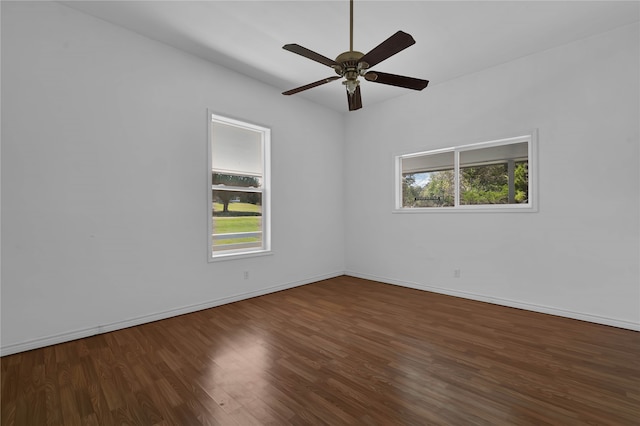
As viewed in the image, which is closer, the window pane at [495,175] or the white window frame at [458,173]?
the white window frame at [458,173]

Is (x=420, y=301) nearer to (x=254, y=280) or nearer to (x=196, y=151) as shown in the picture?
(x=254, y=280)

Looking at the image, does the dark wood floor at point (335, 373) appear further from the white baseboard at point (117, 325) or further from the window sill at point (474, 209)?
the window sill at point (474, 209)

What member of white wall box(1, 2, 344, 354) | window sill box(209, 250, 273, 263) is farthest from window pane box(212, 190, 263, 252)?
white wall box(1, 2, 344, 354)

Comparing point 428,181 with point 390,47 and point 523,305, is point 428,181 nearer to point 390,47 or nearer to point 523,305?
point 523,305

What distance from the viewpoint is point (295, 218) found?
4852 millimetres

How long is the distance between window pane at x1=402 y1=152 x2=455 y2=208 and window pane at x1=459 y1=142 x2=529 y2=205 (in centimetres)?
20

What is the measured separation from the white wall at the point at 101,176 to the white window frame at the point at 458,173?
2.50 m

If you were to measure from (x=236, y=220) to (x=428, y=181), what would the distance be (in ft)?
9.94

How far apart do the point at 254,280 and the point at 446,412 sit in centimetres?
304

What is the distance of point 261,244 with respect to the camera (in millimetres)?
4523

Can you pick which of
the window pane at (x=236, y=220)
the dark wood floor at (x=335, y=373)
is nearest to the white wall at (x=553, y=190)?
the dark wood floor at (x=335, y=373)

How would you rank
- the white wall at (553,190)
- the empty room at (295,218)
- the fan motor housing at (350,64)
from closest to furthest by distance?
the empty room at (295,218) → the fan motor housing at (350,64) → the white wall at (553,190)

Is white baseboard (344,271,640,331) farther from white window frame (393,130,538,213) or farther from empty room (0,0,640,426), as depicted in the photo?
white window frame (393,130,538,213)

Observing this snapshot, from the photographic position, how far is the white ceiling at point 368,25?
9.01 feet
